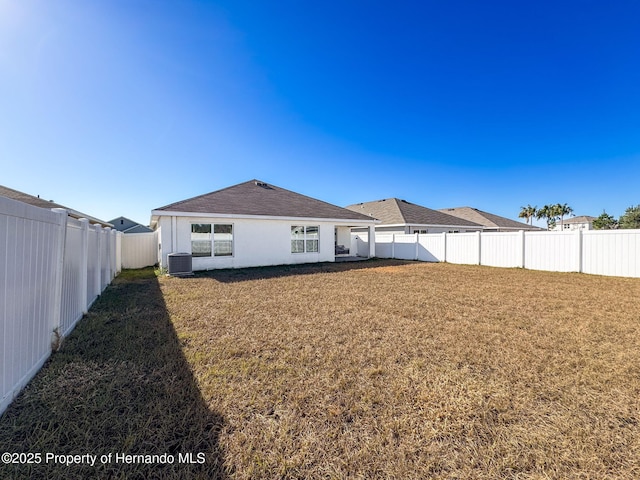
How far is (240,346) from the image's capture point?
3.70 metres

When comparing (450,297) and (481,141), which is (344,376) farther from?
(481,141)

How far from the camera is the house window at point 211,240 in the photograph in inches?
458

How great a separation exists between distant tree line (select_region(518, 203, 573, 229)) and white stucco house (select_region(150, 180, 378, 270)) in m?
51.2

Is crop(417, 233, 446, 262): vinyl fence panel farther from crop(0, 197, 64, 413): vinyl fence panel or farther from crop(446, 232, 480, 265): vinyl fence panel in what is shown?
→ crop(0, 197, 64, 413): vinyl fence panel

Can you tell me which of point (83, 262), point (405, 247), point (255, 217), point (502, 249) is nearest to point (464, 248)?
point (502, 249)

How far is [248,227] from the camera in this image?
41.5 feet

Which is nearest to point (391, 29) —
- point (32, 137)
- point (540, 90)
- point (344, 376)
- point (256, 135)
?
point (256, 135)

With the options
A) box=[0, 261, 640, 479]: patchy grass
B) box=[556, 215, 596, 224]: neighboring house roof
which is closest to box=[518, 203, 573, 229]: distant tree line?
box=[556, 215, 596, 224]: neighboring house roof

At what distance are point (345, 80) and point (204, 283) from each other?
37.6 ft

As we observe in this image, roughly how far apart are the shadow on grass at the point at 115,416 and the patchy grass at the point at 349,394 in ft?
0.05

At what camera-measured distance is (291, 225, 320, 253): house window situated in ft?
46.6

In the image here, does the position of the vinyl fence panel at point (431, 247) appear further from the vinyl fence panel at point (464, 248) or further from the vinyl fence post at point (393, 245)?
the vinyl fence post at point (393, 245)

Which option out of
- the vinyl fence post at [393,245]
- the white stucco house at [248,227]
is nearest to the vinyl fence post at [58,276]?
the white stucco house at [248,227]

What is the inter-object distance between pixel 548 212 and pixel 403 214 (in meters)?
52.4
